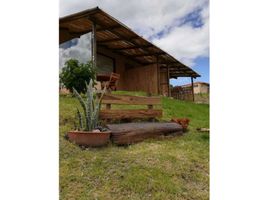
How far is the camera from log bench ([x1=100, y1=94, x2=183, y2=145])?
1.77 meters

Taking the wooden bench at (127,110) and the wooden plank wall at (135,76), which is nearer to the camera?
the wooden bench at (127,110)

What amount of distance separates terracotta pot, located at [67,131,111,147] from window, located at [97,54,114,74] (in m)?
3.70

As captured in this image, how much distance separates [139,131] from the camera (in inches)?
73.6

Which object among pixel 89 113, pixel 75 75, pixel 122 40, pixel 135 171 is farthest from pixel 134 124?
pixel 122 40

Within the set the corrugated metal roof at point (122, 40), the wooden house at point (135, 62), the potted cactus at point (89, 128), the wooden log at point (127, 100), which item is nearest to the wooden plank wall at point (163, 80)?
the wooden house at point (135, 62)

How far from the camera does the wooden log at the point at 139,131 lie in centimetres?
174

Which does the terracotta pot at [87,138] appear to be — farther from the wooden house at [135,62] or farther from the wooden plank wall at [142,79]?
the wooden plank wall at [142,79]

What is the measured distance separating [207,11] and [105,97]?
0.89 m

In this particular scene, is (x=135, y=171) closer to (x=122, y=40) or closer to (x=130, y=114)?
(x=130, y=114)

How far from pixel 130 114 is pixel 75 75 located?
58 centimetres

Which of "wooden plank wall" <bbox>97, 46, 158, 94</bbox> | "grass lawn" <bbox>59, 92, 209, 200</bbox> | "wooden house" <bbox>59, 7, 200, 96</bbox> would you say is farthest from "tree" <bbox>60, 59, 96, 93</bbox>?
"wooden plank wall" <bbox>97, 46, 158, 94</bbox>

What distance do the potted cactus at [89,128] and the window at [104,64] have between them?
3476 mm
